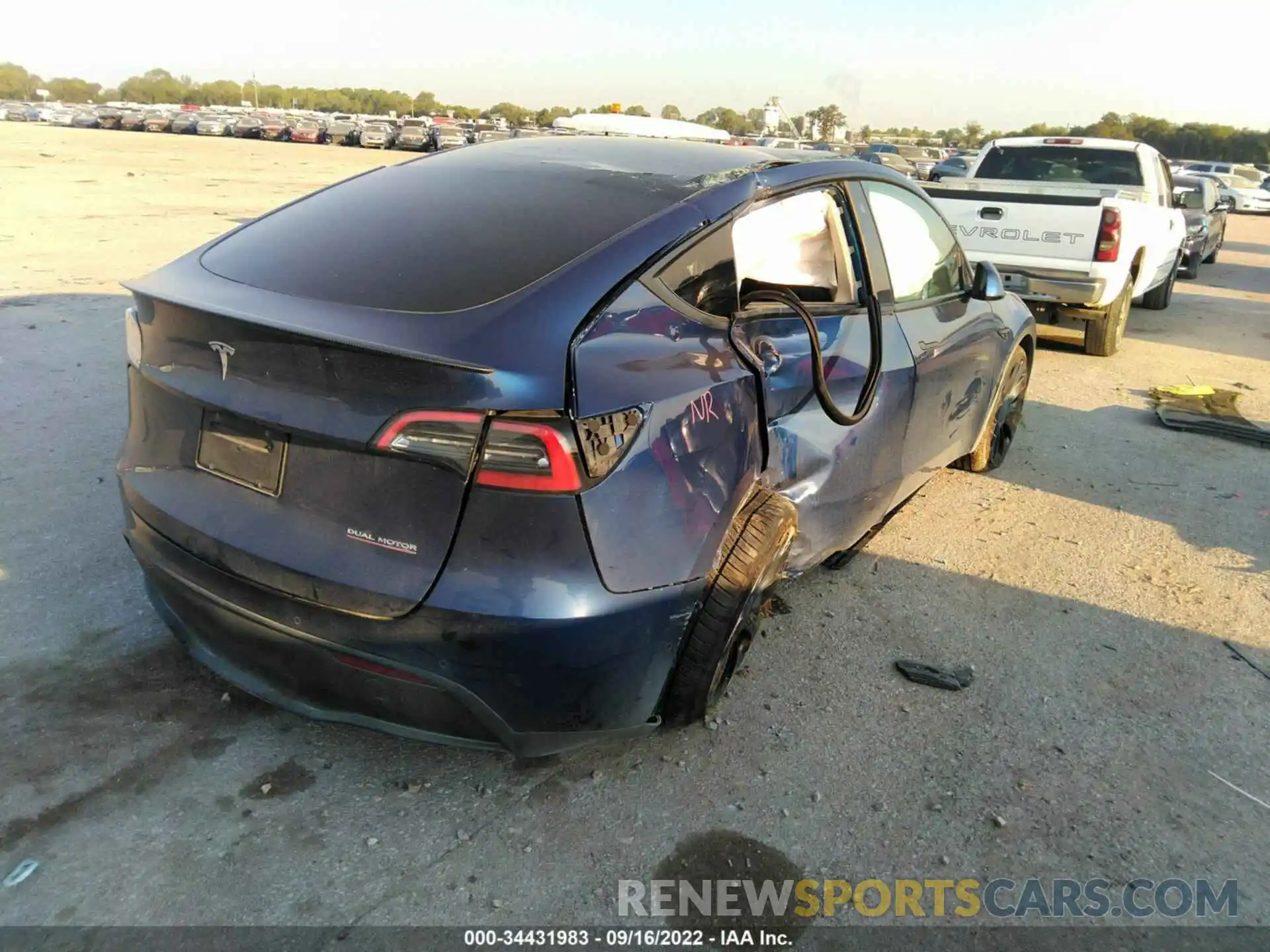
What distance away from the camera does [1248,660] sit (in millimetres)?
3539

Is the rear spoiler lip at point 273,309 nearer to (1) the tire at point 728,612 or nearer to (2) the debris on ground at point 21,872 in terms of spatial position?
(1) the tire at point 728,612

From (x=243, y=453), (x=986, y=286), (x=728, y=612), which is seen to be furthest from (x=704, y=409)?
(x=986, y=286)

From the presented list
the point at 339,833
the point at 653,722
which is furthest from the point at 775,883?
the point at 339,833

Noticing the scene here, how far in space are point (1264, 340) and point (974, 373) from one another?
758 cm

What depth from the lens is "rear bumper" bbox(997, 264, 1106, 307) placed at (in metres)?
8.10

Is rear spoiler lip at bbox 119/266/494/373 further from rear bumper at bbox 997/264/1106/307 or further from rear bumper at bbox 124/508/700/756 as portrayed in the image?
rear bumper at bbox 997/264/1106/307

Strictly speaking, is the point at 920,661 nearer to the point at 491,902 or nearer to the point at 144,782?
the point at 491,902

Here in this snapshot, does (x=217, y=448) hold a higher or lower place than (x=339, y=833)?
higher

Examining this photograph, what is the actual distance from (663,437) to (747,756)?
3.63 ft

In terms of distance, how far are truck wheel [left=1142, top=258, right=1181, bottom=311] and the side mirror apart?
324 inches

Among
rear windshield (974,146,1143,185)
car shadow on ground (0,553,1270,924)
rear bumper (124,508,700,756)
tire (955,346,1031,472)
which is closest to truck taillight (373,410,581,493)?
rear bumper (124,508,700,756)

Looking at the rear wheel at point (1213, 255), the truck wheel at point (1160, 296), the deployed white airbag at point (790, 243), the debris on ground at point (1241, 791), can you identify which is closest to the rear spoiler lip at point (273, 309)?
the deployed white airbag at point (790, 243)

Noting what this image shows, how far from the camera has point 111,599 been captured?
11.1ft

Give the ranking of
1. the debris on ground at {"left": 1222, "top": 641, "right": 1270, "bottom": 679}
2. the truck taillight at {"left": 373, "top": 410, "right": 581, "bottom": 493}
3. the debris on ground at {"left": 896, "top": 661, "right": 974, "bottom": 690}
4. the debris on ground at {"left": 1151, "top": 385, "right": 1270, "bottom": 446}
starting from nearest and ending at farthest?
the truck taillight at {"left": 373, "top": 410, "right": 581, "bottom": 493}, the debris on ground at {"left": 896, "top": 661, "right": 974, "bottom": 690}, the debris on ground at {"left": 1222, "top": 641, "right": 1270, "bottom": 679}, the debris on ground at {"left": 1151, "top": 385, "right": 1270, "bottom": 446}
